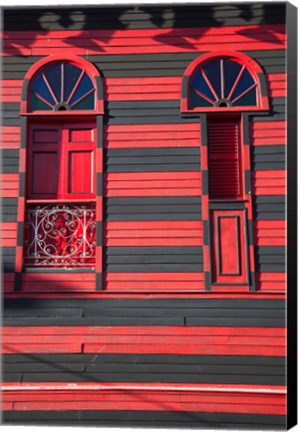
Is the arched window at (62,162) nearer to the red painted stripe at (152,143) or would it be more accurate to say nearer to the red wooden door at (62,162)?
the red wooden door at (62,162)

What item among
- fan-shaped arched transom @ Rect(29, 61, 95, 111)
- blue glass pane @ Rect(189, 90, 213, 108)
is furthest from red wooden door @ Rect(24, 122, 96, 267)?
blue glass pane @ Rect(189, 90, 213, 108)

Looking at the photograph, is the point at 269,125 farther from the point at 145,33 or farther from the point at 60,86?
the point at 60,86

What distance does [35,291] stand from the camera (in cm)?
632

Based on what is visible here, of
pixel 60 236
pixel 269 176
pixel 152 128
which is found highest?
pixel 152 128

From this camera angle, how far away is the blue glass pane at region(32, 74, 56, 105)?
684cm

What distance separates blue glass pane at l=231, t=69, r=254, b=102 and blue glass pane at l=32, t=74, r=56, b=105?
99.9 inches

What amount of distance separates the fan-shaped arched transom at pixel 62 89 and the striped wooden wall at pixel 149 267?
226 millimetres

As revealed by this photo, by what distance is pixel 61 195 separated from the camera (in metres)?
6.68

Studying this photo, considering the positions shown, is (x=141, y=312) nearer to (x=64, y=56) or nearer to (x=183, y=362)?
(x=183, y=362)

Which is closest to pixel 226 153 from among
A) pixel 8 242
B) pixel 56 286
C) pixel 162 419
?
pixel 56 286

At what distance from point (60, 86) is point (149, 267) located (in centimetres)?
284

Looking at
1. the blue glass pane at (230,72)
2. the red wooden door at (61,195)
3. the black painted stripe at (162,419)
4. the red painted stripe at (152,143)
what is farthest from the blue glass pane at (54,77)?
the black painted stripe at (162,419)

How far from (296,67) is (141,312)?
370 cm

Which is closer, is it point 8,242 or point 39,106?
point 8,242
